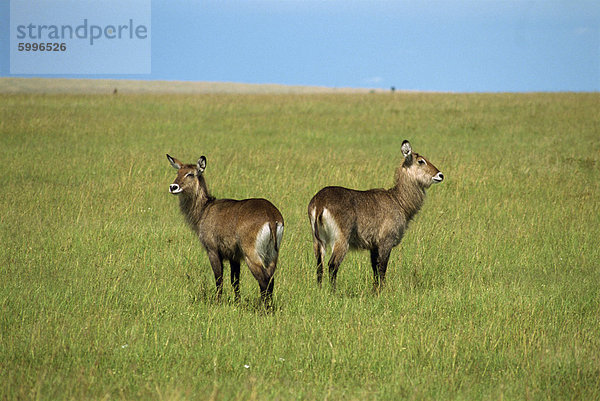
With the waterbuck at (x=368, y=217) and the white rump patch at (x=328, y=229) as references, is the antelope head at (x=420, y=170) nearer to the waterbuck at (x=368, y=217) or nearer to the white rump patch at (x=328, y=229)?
the waterbuck at (x=368, y=217)

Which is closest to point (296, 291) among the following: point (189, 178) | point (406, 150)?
point (189, 178)

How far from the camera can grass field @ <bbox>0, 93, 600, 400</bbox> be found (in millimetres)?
5148

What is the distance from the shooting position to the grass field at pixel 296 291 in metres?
5.15

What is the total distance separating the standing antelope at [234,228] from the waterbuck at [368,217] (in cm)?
94

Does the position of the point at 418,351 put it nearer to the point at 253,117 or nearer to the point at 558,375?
the point at 558,375

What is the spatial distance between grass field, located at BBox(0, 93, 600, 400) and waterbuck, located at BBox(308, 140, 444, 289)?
455 mm

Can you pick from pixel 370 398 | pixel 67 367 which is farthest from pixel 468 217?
pixel 67 367

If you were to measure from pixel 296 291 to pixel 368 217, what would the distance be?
1.28 m

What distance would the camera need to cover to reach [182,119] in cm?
2669

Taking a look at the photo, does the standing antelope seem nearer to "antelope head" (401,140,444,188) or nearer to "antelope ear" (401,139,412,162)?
"antelope ear" (401,139,412,162)

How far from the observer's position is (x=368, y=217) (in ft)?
25.3

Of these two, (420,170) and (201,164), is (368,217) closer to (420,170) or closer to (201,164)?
(420,170)

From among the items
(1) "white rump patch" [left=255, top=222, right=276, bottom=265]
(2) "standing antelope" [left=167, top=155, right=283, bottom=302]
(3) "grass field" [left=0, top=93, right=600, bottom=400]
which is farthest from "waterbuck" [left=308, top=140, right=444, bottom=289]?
(1) "white rump patch" [left=255, top=222, right=276, bottom=265]

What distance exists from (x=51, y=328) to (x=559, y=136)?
20646 mm
